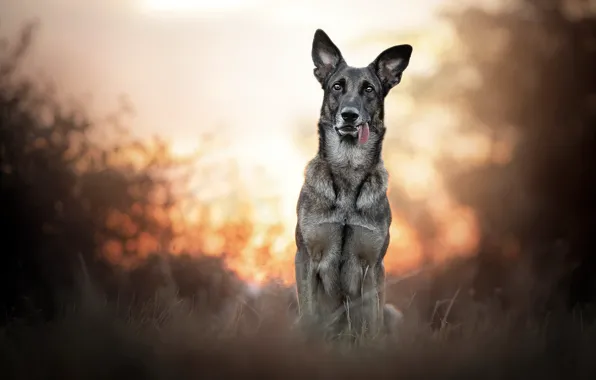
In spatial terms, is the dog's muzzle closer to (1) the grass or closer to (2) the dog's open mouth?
(2) the dog's open mouth

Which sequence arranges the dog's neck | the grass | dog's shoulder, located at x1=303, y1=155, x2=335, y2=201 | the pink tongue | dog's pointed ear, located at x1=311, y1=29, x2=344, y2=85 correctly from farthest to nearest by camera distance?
dog's pointed ear, located at x1=311, y1=29, x2=344, y2=85 < the dog's neck < dog's shoulder, located at x1=303, y1=155, x2=335, y2=201 < the pink tongue < the grass

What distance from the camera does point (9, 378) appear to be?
455 cm

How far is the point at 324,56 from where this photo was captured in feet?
29.6

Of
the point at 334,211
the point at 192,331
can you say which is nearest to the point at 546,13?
the point at 334,211

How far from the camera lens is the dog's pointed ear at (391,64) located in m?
8.94

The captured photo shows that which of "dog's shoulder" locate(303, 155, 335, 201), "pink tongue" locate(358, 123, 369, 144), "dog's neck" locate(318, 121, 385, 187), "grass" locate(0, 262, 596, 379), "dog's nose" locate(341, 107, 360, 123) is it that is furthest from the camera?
"dog's neck" locate(318, 121, 385, 187)

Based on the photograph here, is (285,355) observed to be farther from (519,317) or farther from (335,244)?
(335,244)

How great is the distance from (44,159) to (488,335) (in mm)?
6601

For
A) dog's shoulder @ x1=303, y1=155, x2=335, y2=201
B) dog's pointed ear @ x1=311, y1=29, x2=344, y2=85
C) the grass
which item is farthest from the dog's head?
the grass

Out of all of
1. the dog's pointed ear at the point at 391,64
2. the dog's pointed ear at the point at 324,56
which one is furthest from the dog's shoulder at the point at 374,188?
the dog's pointed ear at the point at 324,56

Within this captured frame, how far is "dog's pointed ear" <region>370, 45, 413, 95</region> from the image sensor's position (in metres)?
8.94

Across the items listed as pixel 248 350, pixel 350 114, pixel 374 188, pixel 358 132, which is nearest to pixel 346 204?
pixel 374 188

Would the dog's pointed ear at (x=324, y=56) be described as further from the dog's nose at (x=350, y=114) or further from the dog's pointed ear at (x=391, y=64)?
the dog's nose at (x=350, y=114)

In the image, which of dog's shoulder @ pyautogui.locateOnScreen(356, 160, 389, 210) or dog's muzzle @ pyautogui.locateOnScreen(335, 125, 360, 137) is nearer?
dog's muzzle @ pyautogui.locateOnScreen(335, 125, 360, 137)
